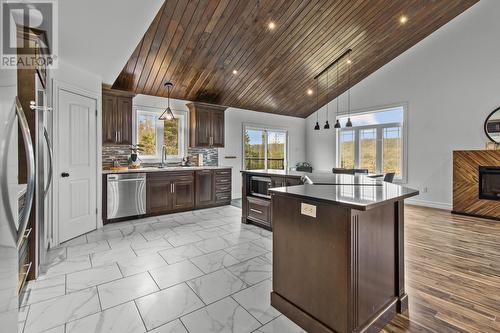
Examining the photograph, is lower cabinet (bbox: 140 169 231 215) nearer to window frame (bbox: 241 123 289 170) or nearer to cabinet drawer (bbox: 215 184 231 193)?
cabinet drawer (bbox: 215 184 231 193)

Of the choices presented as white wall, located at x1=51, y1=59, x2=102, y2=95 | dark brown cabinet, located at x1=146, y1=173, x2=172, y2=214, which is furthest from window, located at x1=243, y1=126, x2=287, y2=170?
white wall, located at x1=51, y1=59, x2=102, y2=95

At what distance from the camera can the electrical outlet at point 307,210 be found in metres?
1.70

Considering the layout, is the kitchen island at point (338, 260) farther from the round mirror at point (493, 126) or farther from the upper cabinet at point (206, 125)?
the round mirror at point (493, 126)

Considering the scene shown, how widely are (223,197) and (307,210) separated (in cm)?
432

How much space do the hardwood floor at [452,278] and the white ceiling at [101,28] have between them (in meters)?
3.69

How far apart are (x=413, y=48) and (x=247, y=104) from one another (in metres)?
4.27

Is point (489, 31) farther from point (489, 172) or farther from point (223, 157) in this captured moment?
point (223, 157)

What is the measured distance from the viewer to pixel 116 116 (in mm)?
4762

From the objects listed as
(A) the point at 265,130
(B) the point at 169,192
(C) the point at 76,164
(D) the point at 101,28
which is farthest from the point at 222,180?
(D) the point at 101,28

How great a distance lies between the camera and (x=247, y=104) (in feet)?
22.8

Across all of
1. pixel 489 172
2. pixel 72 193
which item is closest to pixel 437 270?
pixel 489 172

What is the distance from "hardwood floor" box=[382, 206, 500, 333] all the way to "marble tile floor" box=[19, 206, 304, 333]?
112 cm

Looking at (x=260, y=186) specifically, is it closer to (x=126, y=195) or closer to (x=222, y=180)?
(x=222, y=180)

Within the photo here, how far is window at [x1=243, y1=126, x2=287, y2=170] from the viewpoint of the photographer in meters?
7.33
